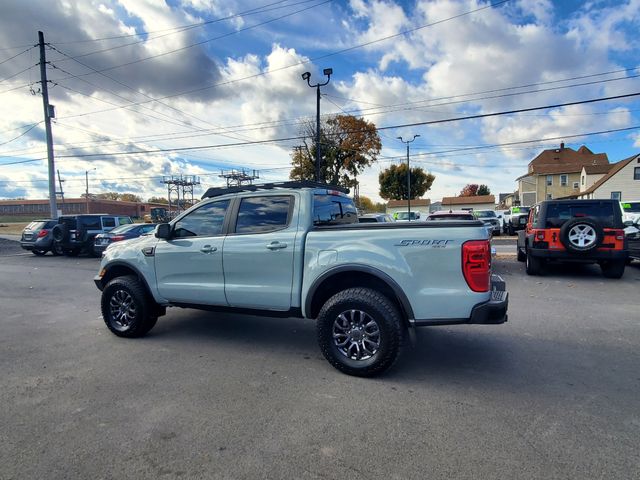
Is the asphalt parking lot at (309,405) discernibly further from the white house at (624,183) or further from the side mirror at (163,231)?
the white house at (624,183)

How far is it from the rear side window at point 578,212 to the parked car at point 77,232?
1609 cm

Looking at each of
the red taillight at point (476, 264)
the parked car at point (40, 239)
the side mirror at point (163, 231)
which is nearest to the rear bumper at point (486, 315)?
the red taillight at point (476, 264)

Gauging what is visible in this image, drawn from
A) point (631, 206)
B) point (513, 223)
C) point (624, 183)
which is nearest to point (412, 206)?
point (624, 183)

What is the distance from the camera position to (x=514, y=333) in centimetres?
485

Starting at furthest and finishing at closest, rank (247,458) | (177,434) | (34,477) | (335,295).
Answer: (335,295), (177,434), (247,458), (34,477)

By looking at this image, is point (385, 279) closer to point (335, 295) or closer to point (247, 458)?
point (335, 295)

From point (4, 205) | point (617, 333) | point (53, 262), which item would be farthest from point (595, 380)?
point (4, 205)

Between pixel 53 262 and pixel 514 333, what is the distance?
15488mm

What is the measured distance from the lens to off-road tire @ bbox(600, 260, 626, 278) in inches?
324

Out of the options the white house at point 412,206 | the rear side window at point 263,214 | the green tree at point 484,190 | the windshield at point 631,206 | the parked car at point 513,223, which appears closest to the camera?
the rear side window at point 263,214

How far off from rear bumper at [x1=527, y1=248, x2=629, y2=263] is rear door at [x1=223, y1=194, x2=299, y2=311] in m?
6.91

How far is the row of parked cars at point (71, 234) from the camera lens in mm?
15242

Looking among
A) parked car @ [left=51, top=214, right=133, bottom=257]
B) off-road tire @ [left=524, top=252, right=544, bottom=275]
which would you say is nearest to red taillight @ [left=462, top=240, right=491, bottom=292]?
off-road tire @ [left=524, top=252, right=544, bottom=275]

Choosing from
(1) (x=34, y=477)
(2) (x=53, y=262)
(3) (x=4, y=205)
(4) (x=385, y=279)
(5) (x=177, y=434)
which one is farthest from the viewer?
(3) (x=4, y=205)
